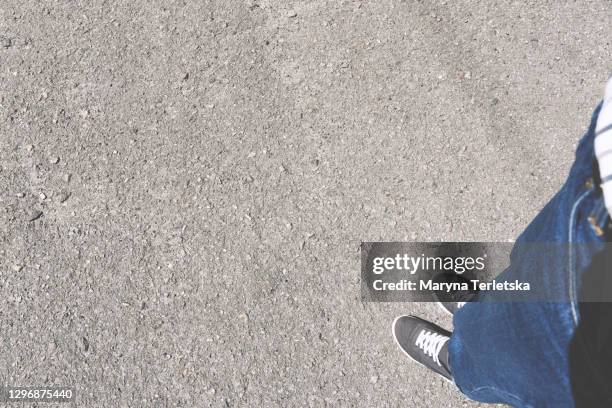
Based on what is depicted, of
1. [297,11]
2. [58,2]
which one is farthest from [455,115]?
[58,2]

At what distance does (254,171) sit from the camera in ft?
8.37

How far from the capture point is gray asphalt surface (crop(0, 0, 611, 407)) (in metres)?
2.27

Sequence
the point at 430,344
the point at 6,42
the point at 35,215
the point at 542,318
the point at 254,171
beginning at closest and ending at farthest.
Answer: the point at 542,318, the point at 430,344, the point at 35,215, the point at 254,171, the point at 6,42

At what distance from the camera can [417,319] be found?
2.35 m

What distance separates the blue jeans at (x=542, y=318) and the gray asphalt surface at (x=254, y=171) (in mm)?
701

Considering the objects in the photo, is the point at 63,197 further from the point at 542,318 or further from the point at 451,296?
the point at 542,318

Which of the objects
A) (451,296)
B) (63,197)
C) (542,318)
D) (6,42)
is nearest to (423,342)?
(451,296)

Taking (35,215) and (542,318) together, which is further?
(35,215)

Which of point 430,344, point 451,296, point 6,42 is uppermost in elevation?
point 6,42

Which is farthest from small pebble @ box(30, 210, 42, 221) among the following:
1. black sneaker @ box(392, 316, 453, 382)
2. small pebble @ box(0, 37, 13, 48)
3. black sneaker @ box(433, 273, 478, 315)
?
black sneaker @ box(433, 273, 478, 315)

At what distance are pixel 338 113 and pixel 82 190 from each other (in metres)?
1.15

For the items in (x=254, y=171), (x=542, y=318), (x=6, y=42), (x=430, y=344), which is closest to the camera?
(x=542, y=318)

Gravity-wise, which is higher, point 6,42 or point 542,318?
point 6,42

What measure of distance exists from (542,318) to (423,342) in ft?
2.96
